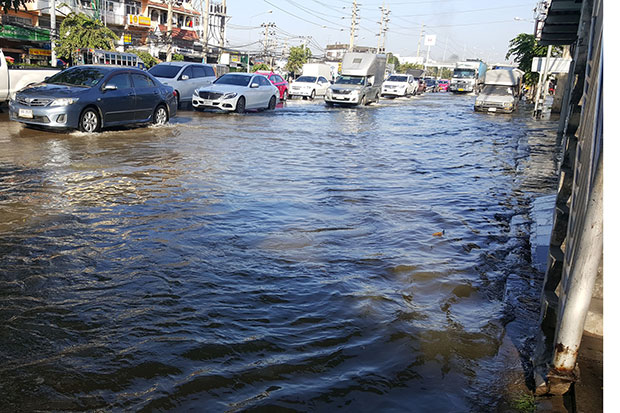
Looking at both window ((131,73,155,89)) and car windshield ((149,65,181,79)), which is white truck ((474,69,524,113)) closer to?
car windshield ((149,65,181,79))

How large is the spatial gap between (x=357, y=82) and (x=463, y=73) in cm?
2980

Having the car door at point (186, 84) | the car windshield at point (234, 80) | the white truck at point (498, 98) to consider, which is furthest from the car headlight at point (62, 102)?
the white truck at point (498, 98)

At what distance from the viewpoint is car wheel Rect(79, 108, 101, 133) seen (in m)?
12.7

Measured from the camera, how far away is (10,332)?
369cm

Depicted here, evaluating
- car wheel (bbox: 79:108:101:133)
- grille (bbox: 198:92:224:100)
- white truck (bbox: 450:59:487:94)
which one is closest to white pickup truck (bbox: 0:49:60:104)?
car wheel (bbox: 79:108:101:133)

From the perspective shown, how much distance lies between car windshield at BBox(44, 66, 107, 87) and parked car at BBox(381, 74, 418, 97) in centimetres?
→ 3180

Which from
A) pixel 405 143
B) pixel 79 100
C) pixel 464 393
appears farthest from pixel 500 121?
pixel 464 393

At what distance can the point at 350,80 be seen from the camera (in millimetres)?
31188

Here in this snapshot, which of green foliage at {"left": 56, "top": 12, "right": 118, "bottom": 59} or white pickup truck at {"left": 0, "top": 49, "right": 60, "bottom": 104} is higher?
green foliage at {"left": 56, "top": 12, "right": 118, "bottom": 59}

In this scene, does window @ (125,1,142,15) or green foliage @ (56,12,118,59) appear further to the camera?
window @ (125,1,142,15)

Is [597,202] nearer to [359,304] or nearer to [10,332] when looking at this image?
[359,304]

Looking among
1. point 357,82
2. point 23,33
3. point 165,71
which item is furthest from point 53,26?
point 357,82

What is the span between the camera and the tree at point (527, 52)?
39.9 meters

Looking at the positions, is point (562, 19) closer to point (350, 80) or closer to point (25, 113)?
point (25, 113)
